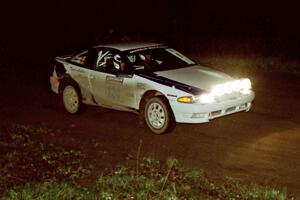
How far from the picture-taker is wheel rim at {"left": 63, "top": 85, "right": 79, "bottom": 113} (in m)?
11.2

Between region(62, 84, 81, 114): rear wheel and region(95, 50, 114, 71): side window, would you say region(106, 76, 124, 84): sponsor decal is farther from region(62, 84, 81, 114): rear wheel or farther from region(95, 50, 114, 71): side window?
region(62, 84, 81, 114): rear wheel

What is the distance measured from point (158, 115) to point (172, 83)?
0.58m

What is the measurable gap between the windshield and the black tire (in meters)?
1.35

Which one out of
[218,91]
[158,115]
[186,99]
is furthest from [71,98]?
[218,91]

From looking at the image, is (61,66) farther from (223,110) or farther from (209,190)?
(209,190)

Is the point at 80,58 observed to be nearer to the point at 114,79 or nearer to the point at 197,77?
the point at 114,79

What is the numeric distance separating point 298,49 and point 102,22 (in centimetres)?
1073

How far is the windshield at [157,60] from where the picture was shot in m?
10.2

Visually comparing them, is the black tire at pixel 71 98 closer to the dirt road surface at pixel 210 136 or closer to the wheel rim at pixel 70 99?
the wheel rim at pixel 70 99

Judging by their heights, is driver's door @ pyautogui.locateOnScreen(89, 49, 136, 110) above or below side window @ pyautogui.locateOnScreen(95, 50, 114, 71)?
below

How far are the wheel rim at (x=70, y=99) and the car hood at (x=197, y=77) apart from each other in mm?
2024

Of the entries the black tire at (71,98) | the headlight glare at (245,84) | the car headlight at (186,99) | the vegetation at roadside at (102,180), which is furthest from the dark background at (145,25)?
the vegetation at roadside at (102,180)

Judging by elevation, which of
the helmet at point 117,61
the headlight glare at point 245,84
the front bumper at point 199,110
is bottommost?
the front bumper at point 199,110

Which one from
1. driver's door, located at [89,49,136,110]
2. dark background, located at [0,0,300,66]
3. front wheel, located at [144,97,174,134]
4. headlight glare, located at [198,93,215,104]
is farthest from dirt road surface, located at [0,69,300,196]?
dark background, located at [0,0,300,66]
